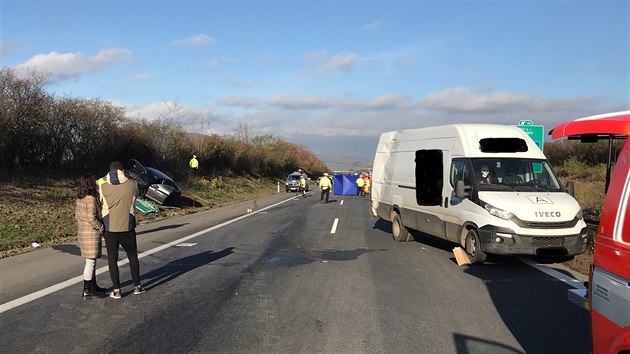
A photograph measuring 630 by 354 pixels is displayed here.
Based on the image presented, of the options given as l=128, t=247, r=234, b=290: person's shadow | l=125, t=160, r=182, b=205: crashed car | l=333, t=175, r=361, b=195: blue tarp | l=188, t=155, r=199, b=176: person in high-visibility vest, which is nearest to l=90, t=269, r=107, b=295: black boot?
l=128, t=247, r=234, b=290: person's shadow

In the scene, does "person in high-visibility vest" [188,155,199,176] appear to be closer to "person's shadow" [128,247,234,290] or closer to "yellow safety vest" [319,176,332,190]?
"yellow safety vest" [319,176,332,190]

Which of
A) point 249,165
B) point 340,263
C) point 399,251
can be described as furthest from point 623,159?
point 249,165

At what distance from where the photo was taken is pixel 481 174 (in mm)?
8828

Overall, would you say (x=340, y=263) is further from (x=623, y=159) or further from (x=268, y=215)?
(x=268, y=215)

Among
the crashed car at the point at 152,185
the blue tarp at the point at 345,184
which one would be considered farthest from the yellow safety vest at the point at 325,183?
the blue tarp at the point at 345,184

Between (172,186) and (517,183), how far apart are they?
618 inches

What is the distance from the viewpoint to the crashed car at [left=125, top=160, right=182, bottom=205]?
1983cm

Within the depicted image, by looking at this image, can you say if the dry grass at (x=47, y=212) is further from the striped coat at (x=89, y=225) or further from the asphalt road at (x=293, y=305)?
the striped coat at (x=89, y=225)

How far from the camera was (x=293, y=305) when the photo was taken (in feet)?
20.1

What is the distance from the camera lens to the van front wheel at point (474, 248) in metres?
8.27

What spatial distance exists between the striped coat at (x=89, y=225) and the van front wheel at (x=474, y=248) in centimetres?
596

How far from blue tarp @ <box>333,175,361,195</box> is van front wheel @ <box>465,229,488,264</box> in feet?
92.1

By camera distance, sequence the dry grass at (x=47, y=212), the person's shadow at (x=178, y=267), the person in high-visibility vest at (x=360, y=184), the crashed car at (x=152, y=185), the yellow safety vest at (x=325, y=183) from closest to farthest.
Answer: the person's shadow at (x=178, y=267) < the dry grass at (x=47, y=212) < the crashed car at (x=152, y=185) < the yellow safety vest at (x=325, y=183) < the person in high-visibility vest at (x=360, y=184)

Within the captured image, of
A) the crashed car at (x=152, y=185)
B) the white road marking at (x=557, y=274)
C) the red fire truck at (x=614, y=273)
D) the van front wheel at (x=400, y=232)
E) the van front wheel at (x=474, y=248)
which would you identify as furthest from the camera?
the crashed car at (x=152, y=185)
